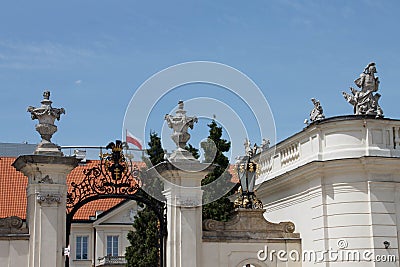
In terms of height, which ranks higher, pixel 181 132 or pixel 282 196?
pixel 181 132

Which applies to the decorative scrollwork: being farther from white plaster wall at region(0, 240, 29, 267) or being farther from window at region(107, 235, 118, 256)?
window at region(107, 235, 118, 256)

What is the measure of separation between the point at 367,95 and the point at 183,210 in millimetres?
5821

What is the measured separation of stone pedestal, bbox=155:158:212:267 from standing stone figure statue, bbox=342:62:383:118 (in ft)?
14.7

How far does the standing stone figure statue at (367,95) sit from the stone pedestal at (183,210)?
4473 mm

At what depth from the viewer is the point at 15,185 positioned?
38125 millimetres

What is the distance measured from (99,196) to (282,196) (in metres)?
5.53

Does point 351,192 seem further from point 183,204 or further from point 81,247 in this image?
point 81,247

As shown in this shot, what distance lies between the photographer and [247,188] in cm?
2014

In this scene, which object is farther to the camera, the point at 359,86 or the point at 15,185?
the point at 15,185

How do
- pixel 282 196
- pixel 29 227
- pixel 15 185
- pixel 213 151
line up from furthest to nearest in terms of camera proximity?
pixel 15 185 < pixel 213 151 < pixel 282 196 < pixel 29 227

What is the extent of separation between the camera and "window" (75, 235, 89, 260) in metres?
43.3

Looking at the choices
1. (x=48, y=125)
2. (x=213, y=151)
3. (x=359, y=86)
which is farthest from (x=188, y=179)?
(x=213, y=151)

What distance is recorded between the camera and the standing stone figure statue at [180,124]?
18641 millimetres

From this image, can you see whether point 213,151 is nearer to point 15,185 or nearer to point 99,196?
point 99,196
